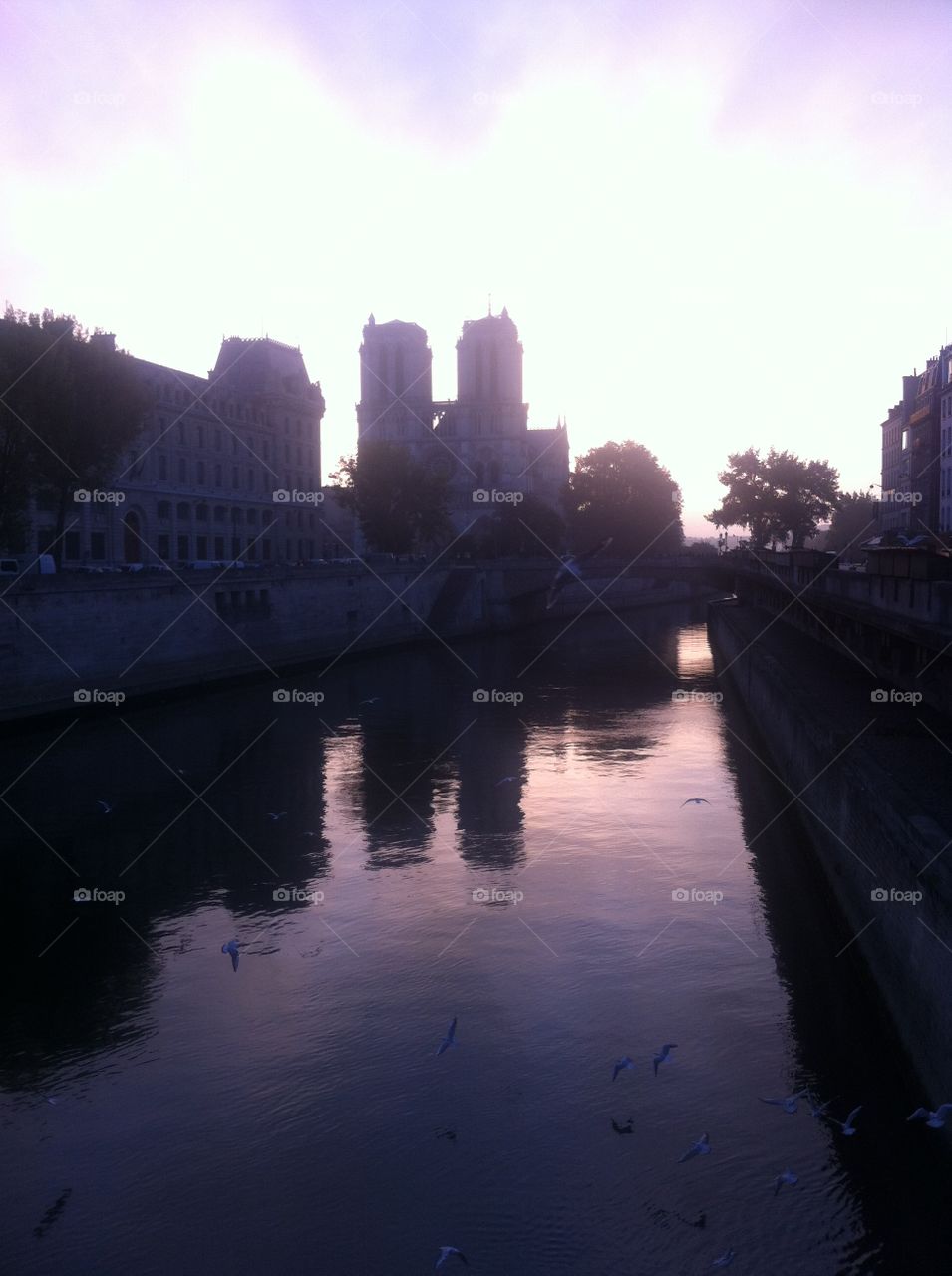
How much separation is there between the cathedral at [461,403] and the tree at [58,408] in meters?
81.1

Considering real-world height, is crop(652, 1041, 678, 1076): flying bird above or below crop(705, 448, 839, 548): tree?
below

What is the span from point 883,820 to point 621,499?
94.0 metres

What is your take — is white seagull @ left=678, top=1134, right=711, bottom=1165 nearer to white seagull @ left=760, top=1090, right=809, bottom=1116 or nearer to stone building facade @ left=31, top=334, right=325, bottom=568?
white seagull @ left=760, top=1090, right=809, bottom=1116

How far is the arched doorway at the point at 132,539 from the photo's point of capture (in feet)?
207

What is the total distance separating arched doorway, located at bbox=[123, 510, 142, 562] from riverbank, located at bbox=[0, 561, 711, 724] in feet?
42.8

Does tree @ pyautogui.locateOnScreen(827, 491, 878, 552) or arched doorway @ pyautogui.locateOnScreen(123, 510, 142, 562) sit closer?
arched doorway @ pyautogui.locateOnScreen(123, 510, 142, 562)

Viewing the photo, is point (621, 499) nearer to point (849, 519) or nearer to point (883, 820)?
point (849, 519)

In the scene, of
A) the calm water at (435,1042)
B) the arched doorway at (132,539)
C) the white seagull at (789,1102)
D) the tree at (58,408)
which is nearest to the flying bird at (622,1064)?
the calm water at (435,1042)

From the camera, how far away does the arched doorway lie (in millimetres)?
63188

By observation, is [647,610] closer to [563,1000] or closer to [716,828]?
[716,828]

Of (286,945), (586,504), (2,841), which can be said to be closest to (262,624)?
(2,841)

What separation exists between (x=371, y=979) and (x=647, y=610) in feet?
318

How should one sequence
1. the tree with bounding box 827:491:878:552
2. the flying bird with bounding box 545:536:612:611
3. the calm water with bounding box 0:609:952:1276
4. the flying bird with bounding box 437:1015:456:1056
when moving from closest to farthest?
the calm water with bounding box 0:609:952:1276
the flying bird with bounding box 437:1015:456:1056
the flying bird with bounding box 545:536:612:611
the tree with bounding box 827:491:878:552

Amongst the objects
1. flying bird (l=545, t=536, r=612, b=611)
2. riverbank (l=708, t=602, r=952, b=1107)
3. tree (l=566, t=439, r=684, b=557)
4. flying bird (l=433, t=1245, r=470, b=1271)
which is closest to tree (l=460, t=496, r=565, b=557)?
tree (l=566, t=439, r=684, b=557)
